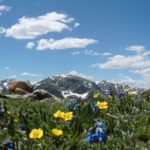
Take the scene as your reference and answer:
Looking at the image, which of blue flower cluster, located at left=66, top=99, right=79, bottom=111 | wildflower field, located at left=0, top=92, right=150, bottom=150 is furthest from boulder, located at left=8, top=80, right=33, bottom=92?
wildflower field, located at left=0, top=92, right=150, bottom=150

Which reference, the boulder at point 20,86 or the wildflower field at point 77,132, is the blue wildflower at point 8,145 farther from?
the boulder at point 20,86

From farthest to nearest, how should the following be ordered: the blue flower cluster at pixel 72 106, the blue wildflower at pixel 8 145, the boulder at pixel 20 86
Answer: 1. the boulder at pixel 20 86
2. the blue flower cluster at pixel 72 106
3. the blue wildflower at pixel 8 145

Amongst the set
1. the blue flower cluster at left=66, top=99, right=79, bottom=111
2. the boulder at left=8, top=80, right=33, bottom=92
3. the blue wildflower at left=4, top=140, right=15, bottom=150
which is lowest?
the blue wildflower at left=4, top=140, right=15, bottom=150

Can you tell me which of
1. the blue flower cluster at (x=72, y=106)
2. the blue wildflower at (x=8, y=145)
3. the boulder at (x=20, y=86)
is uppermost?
the boulder at (x=20, y=86)

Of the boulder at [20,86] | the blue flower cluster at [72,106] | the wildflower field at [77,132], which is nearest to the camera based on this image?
the wildflower field at [77,132]

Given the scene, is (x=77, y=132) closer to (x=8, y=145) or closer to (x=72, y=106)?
(x=8, y=145)

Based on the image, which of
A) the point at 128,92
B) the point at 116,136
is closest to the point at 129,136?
the point at 116,136

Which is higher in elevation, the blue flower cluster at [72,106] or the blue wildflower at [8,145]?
the blue flower cluster at [72,106]

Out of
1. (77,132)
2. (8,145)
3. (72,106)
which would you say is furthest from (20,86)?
(8,145)

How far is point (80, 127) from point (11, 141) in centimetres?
191

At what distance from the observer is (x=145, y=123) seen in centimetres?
887

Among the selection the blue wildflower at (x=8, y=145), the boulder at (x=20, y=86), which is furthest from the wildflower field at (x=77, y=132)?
the boulder at (x=20, y=86)

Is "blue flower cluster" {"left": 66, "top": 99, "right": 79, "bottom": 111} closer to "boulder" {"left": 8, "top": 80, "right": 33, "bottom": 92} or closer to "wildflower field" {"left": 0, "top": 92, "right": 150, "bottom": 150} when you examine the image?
"wildflower field" {"left": 0, "top": 92, "right": 150, "bottom": 150}

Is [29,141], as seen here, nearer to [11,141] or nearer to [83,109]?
[11,141]
